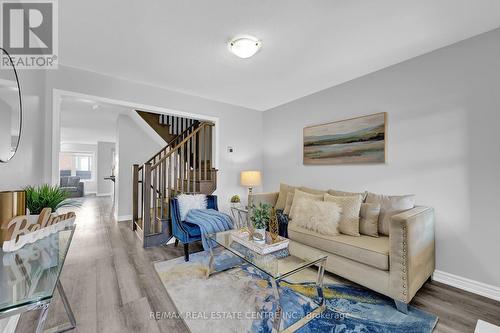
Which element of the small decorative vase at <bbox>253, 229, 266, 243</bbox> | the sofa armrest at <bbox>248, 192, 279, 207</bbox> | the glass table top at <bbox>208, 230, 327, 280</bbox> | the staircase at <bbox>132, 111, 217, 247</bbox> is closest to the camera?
the glass table top at <bbox>208, 230, 327, 280</bbox>

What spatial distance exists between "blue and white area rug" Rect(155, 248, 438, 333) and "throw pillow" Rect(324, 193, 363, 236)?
545 mm

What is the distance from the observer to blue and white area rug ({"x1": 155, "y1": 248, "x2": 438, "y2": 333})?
165cm

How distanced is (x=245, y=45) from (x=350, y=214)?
2.16 metres

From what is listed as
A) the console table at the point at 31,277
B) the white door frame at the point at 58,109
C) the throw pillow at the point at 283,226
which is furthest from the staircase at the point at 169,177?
the console table at the point at 31,277

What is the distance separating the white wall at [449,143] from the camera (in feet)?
6.65

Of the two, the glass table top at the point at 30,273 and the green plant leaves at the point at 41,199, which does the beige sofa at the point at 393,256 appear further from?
the green plant leaves at the point at 41,199

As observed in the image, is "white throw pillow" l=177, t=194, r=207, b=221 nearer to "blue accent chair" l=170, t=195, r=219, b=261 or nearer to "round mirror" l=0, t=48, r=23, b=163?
"blue accent chair" l=170, t=195, r=219, b=261

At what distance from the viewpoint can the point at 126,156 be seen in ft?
16.8

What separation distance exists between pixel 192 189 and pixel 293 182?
187 cm

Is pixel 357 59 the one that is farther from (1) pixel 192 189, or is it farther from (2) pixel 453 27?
(1) pixel 192 189

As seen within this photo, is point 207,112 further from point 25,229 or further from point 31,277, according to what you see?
point 31,277

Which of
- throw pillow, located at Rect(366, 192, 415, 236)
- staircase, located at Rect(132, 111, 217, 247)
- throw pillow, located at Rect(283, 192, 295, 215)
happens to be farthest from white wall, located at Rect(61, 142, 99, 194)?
Answer: throw pillow, located at Rect(366, 192, 415, 236)

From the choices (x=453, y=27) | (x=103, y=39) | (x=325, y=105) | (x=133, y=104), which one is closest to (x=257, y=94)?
(x=325, y=105)

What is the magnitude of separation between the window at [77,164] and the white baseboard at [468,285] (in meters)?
12.7
